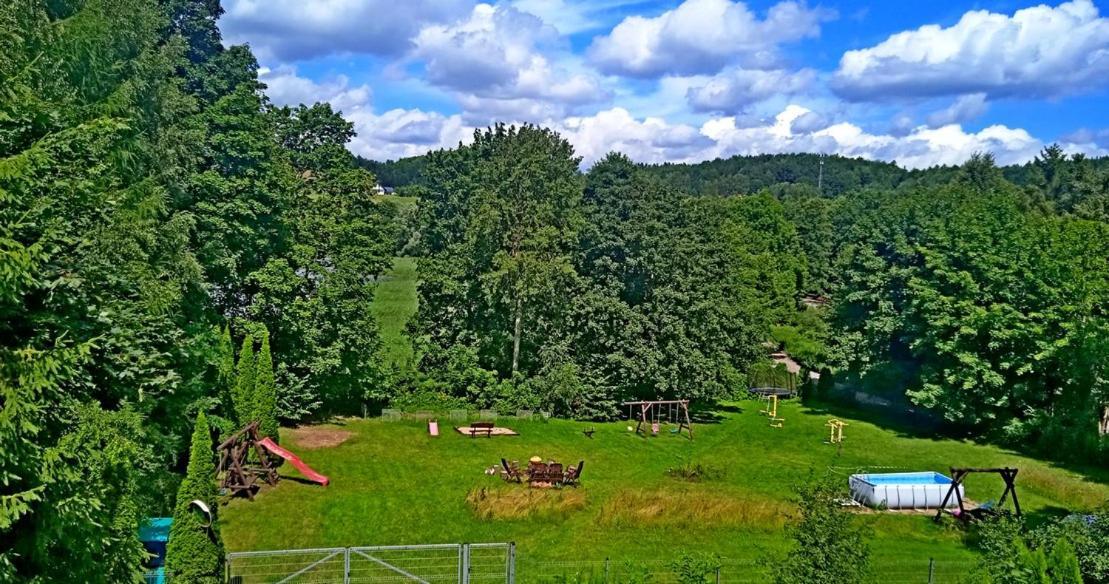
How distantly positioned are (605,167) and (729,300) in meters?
10.1

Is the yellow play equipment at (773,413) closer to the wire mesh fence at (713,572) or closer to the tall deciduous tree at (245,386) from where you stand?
the wire mesh fence at (713,572)

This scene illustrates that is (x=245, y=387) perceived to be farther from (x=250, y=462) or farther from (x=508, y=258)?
(x=508, y=258)

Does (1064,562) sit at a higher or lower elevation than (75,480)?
lower

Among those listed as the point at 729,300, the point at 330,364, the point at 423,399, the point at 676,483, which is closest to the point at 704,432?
the point at 729,300

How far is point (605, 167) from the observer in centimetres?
4294

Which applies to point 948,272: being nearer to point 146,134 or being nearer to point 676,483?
point 676,483

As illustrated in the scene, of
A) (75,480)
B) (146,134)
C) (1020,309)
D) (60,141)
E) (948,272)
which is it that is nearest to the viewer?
(75,480)

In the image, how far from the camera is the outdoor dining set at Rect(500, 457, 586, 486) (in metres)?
27.3

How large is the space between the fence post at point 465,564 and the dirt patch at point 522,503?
5.90 metres

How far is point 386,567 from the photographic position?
18.4m

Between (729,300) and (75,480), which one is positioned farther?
(729,300)

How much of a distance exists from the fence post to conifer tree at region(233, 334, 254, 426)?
12978 mm

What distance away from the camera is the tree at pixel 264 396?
27906 millimetres

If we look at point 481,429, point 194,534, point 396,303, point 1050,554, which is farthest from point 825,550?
point 396,303
